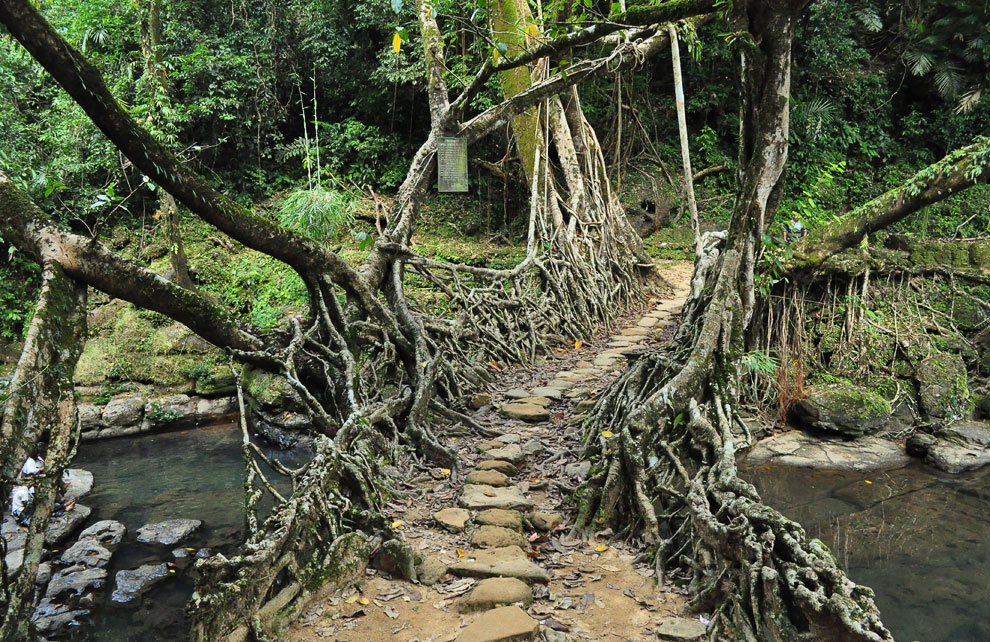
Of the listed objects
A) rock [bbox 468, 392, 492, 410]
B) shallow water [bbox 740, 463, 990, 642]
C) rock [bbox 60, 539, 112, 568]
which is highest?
rock [bbox 468, 392, 492, 410]

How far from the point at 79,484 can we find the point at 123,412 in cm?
215

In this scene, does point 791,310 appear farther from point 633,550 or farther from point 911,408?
point 633,550

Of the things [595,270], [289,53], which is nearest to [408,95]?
[289,53]

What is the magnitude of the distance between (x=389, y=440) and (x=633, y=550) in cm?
201

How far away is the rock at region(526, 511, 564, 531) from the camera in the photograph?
13.6ft

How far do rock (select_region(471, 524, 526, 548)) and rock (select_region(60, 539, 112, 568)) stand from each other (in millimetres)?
3052

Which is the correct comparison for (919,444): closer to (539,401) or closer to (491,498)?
(539,401)

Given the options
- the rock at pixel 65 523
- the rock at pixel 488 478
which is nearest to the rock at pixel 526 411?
the rock at pixel 488 478

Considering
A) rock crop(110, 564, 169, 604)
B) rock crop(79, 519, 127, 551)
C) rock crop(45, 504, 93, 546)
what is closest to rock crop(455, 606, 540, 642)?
rock crop(110, 564, 169, 604)

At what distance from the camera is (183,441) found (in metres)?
8.17

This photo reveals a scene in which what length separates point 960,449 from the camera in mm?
6840

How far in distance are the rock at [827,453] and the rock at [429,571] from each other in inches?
163

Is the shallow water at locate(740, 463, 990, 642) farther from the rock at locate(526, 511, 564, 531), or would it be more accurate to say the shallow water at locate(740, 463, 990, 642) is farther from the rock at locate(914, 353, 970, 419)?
the rock at locate(526, 511, 564, 531)

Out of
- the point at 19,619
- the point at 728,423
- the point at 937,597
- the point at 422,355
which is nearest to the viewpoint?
the point at 19,619
